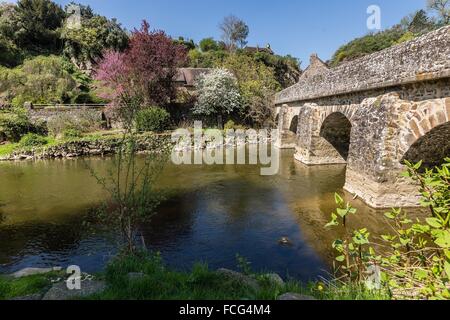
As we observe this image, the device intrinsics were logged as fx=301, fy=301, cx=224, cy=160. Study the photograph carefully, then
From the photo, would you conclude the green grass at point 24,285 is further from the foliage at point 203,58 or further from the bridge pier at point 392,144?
the foliage at point 203,58

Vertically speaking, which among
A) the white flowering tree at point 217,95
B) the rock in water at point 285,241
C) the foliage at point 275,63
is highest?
the foliage at point 275,63

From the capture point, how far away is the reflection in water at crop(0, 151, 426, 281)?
6312 millimetres

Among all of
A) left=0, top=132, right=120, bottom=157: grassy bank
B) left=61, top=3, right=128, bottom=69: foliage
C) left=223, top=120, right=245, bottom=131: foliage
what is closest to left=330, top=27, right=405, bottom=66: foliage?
left=223, top=120, right=245, bottom=131: foliage

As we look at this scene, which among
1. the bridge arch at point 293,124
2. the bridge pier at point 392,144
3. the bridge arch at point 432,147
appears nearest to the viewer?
the bridge pier at point 392,144

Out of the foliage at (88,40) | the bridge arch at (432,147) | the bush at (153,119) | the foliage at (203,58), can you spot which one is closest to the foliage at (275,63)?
the foliage at (203,58)

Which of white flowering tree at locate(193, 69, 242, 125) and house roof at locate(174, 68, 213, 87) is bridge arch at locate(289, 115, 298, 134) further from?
house roof at locate(174, 68, 213, 87)

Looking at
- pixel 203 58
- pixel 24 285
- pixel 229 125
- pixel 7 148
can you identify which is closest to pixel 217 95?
pixel 229 125

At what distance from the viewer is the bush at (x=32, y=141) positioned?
20.6 metres

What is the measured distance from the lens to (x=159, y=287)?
371 centimetres

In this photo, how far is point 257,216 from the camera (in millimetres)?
8680

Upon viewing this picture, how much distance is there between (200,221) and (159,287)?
468 centimetres

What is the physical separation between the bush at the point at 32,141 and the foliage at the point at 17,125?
0.90 meters

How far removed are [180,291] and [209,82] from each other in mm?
25381
